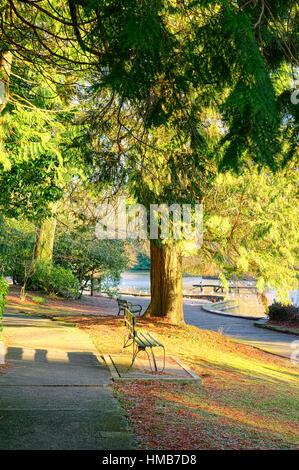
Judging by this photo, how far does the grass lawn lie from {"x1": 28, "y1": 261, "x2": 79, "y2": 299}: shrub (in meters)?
12.2

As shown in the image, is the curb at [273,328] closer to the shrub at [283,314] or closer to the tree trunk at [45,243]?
the shrub at [283,314]

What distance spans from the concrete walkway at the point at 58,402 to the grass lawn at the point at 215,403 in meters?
0.29

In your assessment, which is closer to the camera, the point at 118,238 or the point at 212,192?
the point at 212,192

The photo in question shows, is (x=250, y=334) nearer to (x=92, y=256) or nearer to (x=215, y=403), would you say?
(x=92, y=256)

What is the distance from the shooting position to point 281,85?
4582 mm

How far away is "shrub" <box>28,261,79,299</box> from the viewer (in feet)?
76.1

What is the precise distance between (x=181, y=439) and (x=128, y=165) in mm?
4314

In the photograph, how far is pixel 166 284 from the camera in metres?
14.9

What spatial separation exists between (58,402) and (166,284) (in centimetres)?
976

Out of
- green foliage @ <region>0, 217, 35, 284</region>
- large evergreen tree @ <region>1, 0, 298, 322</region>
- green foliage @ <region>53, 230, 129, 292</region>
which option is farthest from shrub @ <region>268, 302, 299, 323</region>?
large evergreen tree @ <region>1, 0, 298, 322</region>

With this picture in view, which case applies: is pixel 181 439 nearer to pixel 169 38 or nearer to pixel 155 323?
pixel 169 38

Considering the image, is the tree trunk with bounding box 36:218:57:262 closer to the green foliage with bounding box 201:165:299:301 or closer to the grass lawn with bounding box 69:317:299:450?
the green foliage with bounding box 201:165:299:301
